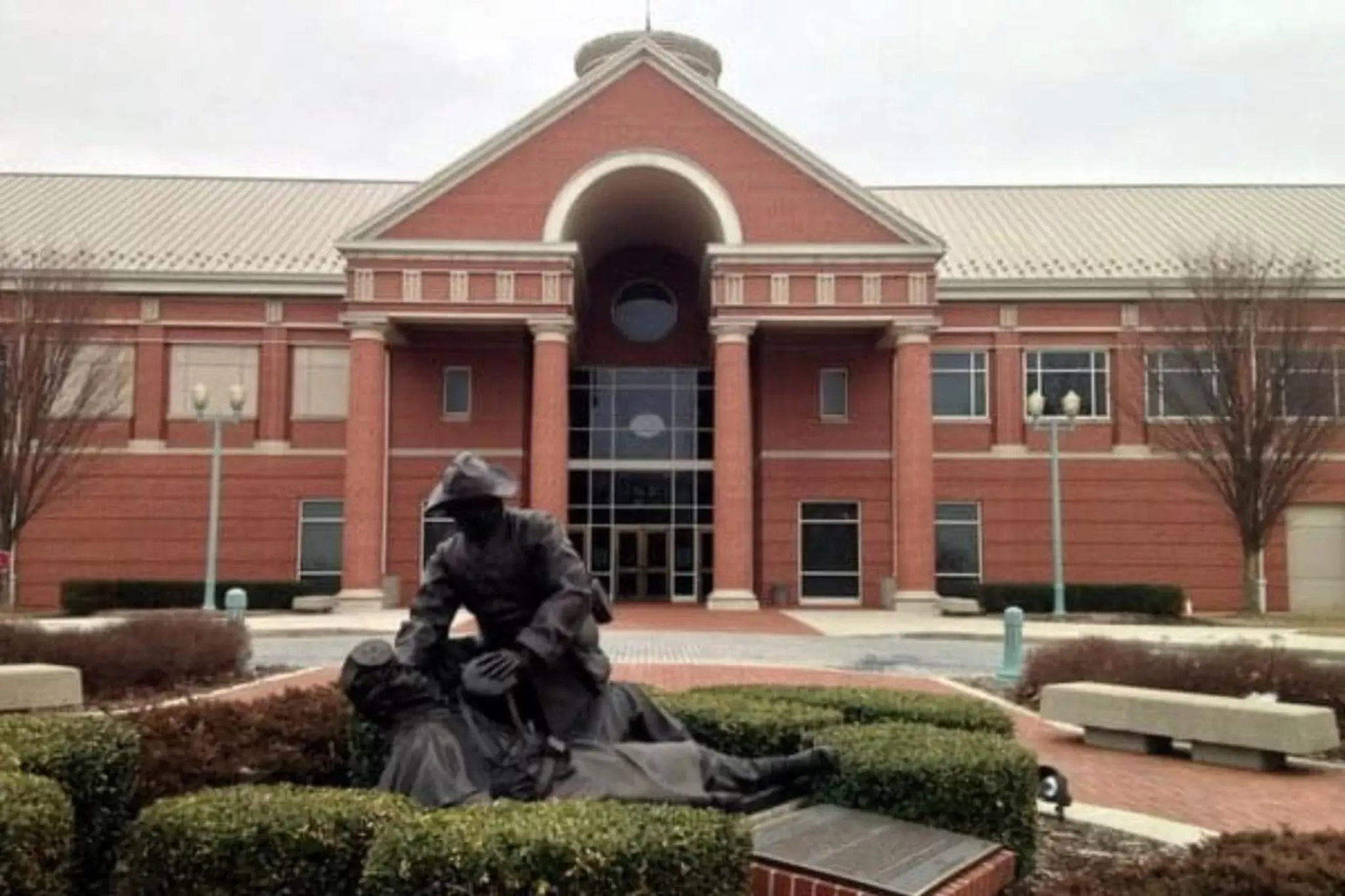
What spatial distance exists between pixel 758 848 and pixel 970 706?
3028 mm

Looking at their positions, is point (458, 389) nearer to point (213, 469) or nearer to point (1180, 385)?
point (213, 469)

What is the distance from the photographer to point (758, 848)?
5.02 m

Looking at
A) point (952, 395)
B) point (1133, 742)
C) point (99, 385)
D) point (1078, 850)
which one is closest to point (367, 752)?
point (1078, 850)

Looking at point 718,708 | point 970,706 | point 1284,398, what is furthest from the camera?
point 1284,398

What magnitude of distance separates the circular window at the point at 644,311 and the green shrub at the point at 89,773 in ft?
107

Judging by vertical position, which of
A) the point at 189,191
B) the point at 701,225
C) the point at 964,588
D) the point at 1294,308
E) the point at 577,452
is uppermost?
the point at 189,191

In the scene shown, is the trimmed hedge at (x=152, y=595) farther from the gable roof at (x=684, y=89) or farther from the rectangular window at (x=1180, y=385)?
the rectangular window at (x=1180, y=385)

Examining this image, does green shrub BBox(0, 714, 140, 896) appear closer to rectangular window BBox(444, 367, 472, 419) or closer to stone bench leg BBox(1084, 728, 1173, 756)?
stone bench leg BBox(1084, 728, 1173, 756)

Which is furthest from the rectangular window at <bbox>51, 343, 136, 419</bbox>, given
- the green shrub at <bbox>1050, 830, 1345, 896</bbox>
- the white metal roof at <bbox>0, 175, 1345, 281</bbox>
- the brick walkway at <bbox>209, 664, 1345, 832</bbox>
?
the green shrub at <bbox>1050, 830, 1345, 896</bbox>

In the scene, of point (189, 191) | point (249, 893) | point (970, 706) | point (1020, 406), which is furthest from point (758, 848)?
point (189, 191)

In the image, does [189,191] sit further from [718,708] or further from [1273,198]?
Result: [718,708]

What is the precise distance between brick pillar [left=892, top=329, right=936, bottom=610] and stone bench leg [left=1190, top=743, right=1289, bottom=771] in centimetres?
2181

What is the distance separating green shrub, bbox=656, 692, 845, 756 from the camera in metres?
6.62

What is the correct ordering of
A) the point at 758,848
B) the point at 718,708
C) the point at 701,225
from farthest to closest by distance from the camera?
the point at 701,225 < the point at 718,708 < the point at 758,848
